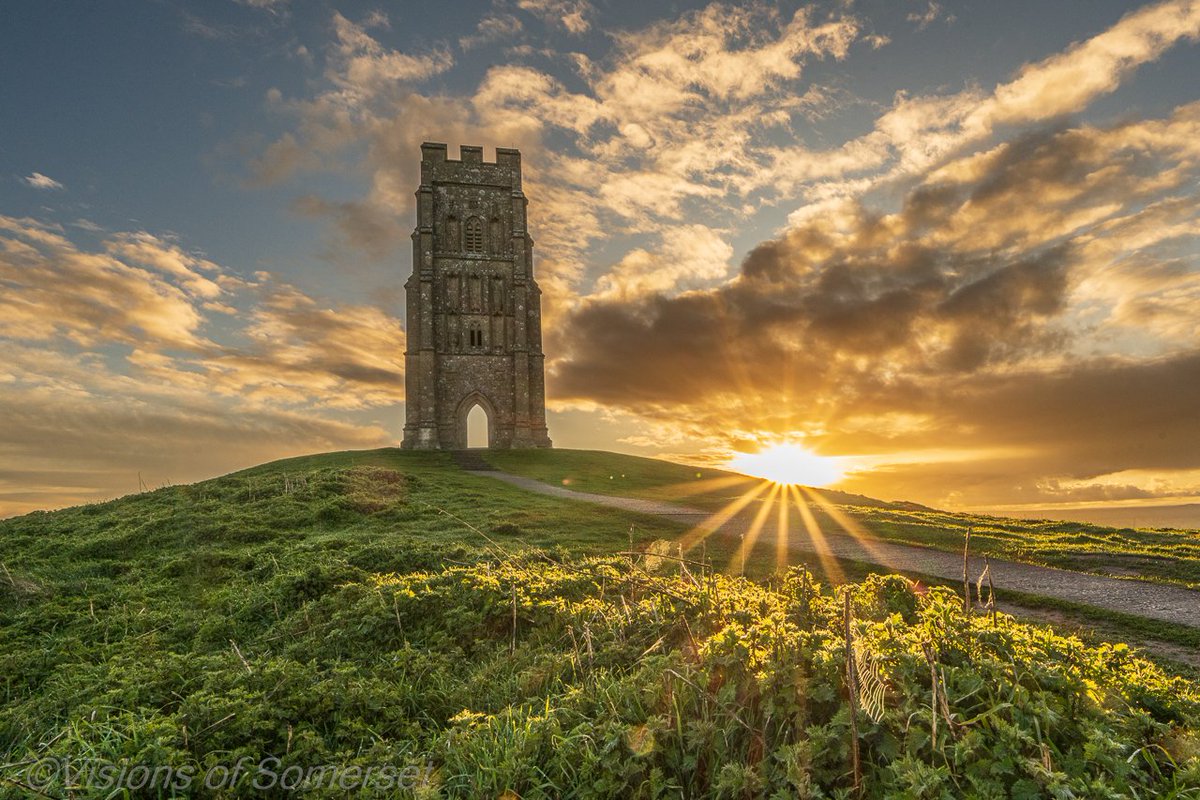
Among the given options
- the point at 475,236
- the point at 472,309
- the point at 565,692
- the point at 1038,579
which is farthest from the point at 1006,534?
the point at 475,236

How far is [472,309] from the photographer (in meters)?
52.9

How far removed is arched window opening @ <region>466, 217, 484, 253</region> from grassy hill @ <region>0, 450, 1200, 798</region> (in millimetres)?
45142

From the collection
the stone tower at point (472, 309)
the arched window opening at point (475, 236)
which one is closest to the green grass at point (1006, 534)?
the stone tower at point (472, 309)

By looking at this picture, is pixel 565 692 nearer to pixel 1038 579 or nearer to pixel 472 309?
pixel 1038 579

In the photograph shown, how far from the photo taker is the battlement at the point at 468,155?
5353 centimetres

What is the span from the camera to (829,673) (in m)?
3.99

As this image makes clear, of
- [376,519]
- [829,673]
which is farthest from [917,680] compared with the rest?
[376,519]

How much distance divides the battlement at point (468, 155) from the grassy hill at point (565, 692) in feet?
158

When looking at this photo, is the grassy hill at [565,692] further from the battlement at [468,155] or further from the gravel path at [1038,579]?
the battlement at [468,155]

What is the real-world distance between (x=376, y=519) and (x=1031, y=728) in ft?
57.0

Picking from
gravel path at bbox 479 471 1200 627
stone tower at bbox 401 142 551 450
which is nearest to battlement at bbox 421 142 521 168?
stone tower at bbox 401 142 551 450

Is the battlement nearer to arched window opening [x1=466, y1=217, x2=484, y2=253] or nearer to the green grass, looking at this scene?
arched window opening [x1=466, y1=217, x2=484, y2=253]

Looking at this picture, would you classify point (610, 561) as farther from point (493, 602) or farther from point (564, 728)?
point (564, 728)

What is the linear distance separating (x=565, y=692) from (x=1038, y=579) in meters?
10.4
